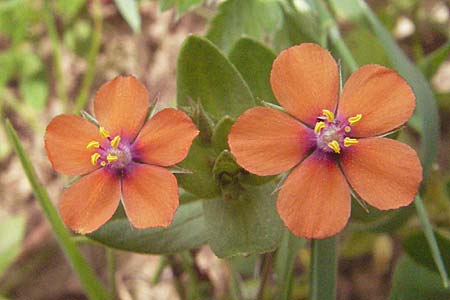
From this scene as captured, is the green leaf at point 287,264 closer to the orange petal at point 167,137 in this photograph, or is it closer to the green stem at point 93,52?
the orange petal at point 167,137

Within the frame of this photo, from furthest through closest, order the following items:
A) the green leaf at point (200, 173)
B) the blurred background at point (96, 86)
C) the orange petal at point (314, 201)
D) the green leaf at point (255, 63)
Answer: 1. the blurred background at point (96, 86)
2. the green leaf at point (255, 63)
3. the green leaf at point (200, 173)
4. the orange petal at point (314, 201)

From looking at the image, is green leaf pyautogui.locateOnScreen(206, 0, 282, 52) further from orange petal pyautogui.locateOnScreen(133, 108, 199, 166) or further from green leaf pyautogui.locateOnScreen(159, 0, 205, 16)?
orange petal pyautogui.locateOnScreen(133, 108, 199, 166)

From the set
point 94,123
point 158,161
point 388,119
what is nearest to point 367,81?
point 388,119

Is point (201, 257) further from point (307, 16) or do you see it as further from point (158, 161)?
point (158, 161)

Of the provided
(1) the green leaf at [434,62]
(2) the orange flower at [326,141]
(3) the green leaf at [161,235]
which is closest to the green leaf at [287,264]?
(3) the green leaf at [161,235]

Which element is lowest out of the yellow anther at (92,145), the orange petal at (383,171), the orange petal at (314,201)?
the orange petal at (383,171)

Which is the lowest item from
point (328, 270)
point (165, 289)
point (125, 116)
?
point (165, 289)
